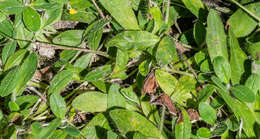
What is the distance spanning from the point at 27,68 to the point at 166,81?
27.3 inches

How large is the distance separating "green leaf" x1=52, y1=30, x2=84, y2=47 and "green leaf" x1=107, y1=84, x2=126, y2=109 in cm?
37

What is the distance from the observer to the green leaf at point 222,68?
4.80 feet

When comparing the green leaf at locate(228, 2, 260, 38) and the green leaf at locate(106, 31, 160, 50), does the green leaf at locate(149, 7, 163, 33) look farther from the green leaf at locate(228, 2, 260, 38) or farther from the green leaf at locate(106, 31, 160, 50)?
the green leaf at locate(228, 2, 260, 38)

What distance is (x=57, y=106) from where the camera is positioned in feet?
4.92

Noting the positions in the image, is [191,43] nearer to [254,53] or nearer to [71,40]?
[254,53]

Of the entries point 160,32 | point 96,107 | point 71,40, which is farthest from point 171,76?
point 71,40

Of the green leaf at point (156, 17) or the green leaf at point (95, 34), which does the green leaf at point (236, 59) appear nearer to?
the green leaf at point (156, 17)

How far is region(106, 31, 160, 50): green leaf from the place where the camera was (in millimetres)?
1475

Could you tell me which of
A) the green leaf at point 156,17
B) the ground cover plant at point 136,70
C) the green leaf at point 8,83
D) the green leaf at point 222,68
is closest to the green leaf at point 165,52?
the ground cover plant at point 136,70

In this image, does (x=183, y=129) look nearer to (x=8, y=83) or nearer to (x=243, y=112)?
(x=243, y=112)

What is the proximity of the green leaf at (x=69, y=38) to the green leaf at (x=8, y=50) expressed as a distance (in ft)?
0.70

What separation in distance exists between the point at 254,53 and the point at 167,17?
1.54ft

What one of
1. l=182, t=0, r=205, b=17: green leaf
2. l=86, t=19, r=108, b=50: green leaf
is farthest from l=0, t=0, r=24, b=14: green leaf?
l=182, t=0, r=205, b=17: green leaf

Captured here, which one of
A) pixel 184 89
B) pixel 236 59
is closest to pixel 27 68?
pixel 184 89
